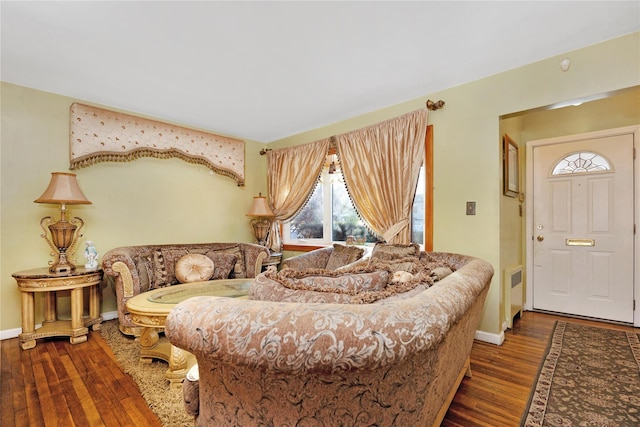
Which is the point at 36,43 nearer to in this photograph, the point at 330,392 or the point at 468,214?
the point at 330,392

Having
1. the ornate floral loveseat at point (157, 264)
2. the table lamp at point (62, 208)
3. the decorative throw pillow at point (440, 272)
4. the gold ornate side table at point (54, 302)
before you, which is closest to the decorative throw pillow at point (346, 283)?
the decorative throw pillow at point (440, 272)

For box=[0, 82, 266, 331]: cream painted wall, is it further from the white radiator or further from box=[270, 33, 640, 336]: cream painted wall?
the white radiator

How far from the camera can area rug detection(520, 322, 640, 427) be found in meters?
1.65

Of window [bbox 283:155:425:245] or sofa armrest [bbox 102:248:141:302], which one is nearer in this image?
sofa armrest [bbox 102:248:141:302]

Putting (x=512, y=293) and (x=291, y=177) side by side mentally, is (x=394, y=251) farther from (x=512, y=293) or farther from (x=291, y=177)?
(x=291, y=177)

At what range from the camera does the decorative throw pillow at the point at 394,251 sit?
267cm

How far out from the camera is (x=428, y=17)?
1.94m

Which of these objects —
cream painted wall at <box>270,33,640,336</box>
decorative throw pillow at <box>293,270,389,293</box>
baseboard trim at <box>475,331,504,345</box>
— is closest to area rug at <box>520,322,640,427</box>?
baseboard trim at <box>475,331,504,345</box>

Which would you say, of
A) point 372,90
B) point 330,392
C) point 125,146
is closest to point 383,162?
point 372,90

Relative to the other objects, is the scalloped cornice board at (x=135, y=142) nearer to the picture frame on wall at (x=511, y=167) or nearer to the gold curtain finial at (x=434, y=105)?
the gold curtain finial at (x=434, y=105)

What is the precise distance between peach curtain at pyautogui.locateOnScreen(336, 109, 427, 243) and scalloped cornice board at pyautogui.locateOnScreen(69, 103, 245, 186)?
189cm

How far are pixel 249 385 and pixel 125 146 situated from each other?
140 inches

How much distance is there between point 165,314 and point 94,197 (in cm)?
224

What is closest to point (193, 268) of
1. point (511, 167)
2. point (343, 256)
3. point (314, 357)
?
point (343, 256)
